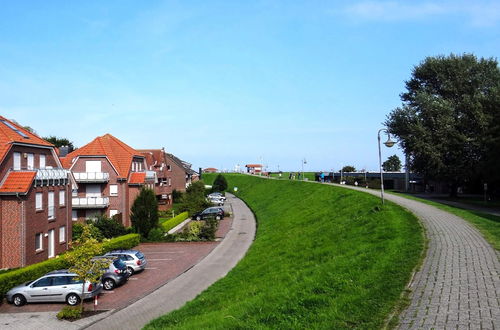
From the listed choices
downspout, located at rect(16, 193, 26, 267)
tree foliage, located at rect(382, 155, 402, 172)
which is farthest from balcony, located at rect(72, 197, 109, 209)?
tree foliage, located at rect(382, 155, 402, 172)

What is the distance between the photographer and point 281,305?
36.1 ft

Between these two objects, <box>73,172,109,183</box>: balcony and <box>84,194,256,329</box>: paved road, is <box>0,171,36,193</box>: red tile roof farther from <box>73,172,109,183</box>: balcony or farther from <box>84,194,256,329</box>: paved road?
<box>73,172,109,183</box>: balcony

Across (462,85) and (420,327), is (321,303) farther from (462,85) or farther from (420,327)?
(462,85)

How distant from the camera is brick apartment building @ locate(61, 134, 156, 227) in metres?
40.5

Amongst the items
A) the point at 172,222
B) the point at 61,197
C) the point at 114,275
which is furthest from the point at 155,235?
the point at 114,275

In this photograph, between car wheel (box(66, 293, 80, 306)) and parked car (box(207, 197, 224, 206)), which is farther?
parked car (box(207, 197, 224, 206))

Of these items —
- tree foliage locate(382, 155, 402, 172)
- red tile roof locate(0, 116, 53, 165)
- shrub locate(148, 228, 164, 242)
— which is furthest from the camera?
tree foliage locate(382, 155, 402, 172)

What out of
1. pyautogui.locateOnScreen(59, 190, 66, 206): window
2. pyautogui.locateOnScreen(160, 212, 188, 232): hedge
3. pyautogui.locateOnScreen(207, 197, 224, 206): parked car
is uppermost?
pyautogui.locateOnScreen(59, 190, 66, 206): window

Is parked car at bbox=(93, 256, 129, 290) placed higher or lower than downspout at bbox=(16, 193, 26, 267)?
lower

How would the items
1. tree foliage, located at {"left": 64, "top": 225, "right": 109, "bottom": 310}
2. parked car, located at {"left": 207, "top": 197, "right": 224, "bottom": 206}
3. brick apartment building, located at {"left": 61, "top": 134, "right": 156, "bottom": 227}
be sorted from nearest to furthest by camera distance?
tree foliage, located at {"left": 64, "top": 225, "right": 109, "bottom": 310} → brick apartment building, located at {"left": 61, "top": 134, "right": 156, "bottom": 227} → parked car, located at {"left": 207, "top": 197, "right": 224, "bottom": 206}

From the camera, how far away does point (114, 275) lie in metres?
21.8

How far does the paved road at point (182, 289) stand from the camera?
54.6ft

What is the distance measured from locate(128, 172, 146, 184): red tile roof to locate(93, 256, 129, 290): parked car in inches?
834

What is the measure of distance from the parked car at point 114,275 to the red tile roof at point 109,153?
20644 mm
